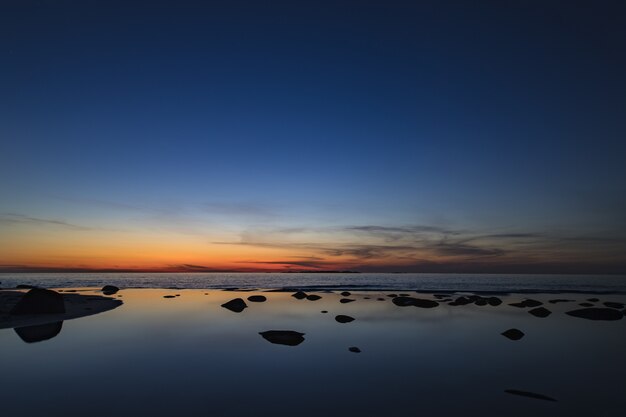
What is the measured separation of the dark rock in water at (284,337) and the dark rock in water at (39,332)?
13.7 m

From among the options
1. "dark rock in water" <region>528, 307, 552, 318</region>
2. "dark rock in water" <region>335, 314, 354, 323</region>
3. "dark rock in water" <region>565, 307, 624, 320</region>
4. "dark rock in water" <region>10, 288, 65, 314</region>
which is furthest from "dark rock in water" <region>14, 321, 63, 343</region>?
"dark rock in water" <region>565, 307, 624, 320</region>

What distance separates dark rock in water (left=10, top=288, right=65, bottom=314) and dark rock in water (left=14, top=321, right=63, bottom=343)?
472 cm

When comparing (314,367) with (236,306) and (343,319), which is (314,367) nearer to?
(343,319)

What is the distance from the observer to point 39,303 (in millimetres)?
29312

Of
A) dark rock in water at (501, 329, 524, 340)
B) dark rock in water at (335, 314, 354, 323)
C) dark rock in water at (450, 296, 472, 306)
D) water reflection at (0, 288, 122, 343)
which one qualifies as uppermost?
water reflection at (0, 288, 122, 343)

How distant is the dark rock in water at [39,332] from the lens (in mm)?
20750

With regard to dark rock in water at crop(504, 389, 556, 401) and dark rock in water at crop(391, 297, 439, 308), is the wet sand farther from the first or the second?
dark rock in water at crop(391, 297, 439, 308)

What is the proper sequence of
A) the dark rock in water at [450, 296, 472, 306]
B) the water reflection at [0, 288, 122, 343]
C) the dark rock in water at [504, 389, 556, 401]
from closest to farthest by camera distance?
the dark rock in water at [504, 389, 556, 401], the water reflection at [0, 288, 122, 343], the dark rock in water at [450, 296, 472, 306]

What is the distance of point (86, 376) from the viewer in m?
13.9

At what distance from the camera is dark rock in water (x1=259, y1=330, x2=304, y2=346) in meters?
21.8

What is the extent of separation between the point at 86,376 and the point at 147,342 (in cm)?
701

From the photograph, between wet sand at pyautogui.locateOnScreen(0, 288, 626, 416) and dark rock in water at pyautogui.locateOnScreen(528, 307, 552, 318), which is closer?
wet sand at pyautogui.locateOnScreen(0, 288, 626, 416)

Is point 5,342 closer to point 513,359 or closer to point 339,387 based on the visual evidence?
point 339,387

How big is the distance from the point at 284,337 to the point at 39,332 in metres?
16.6
